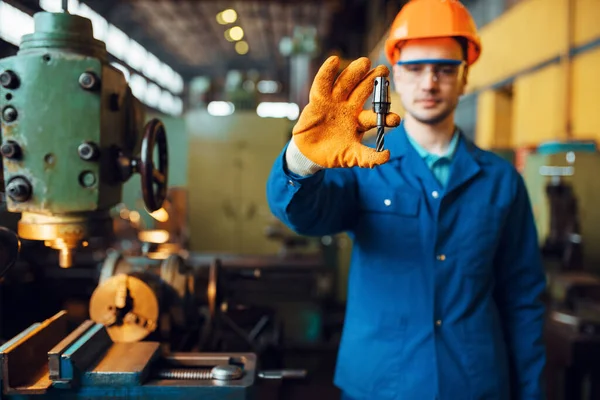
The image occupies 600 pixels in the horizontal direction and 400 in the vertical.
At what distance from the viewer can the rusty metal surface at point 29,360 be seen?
2.74 ft

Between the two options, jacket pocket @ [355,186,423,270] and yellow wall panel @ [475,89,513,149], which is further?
yellow wall panel @ [475,89,513,149]

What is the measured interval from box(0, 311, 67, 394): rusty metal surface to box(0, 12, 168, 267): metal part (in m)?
0.18

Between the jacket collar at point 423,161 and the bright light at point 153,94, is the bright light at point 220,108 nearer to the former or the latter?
the jacket collar at point 423,161

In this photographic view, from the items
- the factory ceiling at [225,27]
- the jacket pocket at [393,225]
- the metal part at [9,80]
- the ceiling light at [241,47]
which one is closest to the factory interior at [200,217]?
the metal part at [9,80]

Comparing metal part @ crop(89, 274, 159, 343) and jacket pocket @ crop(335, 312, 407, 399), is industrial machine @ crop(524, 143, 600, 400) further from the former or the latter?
metal part @ crop(89, 274, 159, 343)

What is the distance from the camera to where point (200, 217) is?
4375 mm

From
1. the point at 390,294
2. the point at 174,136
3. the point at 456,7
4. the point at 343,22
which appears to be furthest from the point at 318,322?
the point at 343,22

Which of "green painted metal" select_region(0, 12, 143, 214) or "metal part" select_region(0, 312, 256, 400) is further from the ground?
"green painted metal" select_region(0, 12, 143, 214)

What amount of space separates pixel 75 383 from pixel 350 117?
0.64 metres

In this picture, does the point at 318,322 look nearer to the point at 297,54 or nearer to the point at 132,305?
the point at 132,305

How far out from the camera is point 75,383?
865 millimetres

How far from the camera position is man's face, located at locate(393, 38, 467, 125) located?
1130 mm

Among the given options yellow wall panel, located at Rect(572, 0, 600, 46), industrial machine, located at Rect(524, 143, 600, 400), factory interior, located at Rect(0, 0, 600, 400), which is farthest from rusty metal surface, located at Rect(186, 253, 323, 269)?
yellow wall panel, located at Rect(572, 0, 600, 46)

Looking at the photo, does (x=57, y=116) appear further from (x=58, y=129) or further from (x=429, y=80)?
(x=429, y=80)
